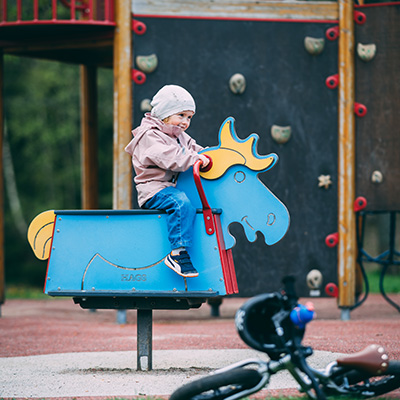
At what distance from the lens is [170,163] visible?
520 cm

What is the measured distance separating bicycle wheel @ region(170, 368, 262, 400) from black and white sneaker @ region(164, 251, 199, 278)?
1107mm

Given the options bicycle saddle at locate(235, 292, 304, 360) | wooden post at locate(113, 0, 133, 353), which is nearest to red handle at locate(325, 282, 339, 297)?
wooden post at locate(113, 0, 133, 353)

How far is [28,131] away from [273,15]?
16421 mm

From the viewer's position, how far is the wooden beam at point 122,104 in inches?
356

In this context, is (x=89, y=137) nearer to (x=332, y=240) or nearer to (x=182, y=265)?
(x=332, y=240)

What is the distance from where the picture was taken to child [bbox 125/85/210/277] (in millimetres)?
5160

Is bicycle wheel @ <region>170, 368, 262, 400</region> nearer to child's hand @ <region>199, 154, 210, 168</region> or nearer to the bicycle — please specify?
the bicycle

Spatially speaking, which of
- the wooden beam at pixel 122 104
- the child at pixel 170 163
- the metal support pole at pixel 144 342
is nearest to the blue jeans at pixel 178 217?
the child at pixel 170 163

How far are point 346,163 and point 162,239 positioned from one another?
4369 mm

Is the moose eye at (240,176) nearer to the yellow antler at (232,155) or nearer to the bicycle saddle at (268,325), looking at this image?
the yellow antler at (232,155)

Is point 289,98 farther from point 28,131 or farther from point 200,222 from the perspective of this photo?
point 28,131

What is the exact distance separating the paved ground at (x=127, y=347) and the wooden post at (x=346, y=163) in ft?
1.63

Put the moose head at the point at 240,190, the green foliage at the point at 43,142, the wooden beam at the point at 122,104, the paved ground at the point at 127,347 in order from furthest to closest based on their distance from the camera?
the green foliage at the point at 43,142 → the wooden beam at the point at 122,104 → the moose head at the point at 240,190 → the paved ground at the point at 127,347

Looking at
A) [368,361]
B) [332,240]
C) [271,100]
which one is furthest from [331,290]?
[368,361]
